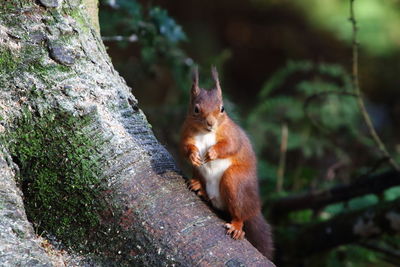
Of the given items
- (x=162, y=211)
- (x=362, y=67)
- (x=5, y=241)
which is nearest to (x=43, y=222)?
(x=5, y=241)

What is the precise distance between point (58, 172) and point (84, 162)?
87 mm

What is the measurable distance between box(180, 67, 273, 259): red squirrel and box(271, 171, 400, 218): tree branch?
97 cm

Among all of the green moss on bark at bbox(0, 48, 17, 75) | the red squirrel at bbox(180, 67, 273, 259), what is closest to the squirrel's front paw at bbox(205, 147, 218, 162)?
the red squirrel at bbox(180, 67, 273, 259)

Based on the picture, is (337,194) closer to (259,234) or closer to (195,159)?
(259,234)

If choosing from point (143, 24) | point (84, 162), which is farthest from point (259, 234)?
point (143, 24)

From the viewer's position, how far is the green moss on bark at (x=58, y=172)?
1820mm

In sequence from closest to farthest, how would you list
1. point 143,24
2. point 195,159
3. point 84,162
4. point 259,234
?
point 84,162, point 195,159, point 259,234, point 143,24

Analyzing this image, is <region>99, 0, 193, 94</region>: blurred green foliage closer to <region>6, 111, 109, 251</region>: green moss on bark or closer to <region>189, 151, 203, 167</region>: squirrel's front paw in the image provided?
<region>189, 151, 203, 167</region>: squirrel's front paw

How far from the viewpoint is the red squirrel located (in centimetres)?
220

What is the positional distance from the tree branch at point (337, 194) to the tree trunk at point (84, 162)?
53.7 inches

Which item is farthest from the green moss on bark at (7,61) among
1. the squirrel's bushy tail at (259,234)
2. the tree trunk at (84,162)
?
the squirrel's bushy tail at (259,234)

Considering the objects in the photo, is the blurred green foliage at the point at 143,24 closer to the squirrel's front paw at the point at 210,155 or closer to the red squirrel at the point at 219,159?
the red squirrel at the point at 219,159

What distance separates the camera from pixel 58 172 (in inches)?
72.1

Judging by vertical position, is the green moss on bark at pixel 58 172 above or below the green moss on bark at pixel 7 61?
below
